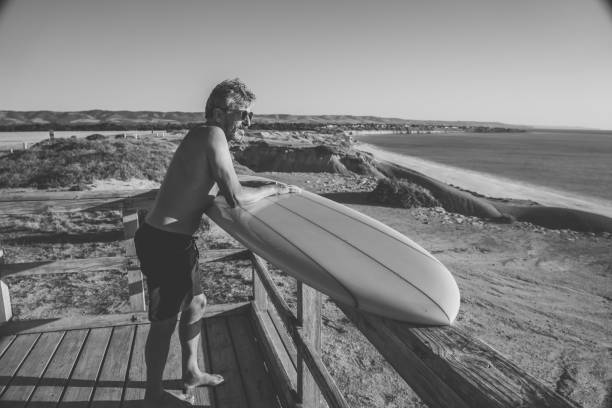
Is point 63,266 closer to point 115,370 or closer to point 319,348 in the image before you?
point 115,370

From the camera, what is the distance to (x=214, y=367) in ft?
9.04

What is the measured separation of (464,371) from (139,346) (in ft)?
8.93

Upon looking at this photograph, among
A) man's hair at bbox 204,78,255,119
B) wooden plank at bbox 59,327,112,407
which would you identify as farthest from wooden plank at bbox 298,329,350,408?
wooden plank at bbox 59,327,112,407

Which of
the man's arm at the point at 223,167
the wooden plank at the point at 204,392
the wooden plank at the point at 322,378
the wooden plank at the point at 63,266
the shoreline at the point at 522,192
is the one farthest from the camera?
the shoreline at the point at 522,192

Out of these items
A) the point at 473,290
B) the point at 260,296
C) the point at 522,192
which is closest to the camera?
the point at 260,296

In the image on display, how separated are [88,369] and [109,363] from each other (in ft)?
0.42

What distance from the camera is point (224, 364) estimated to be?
110 inches

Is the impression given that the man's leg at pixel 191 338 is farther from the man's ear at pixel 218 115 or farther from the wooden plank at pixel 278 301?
the man's ear at pixel 218 115

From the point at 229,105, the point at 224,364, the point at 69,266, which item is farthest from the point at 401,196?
the point at 229,105

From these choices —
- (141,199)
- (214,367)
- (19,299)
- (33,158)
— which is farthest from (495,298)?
(33,158)

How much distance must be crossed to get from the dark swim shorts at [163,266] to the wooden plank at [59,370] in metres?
1.03

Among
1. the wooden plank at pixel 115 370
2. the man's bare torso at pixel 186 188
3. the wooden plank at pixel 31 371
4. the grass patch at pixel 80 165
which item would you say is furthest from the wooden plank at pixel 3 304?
the grass patch at pixel 80 165

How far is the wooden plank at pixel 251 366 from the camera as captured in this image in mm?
2441

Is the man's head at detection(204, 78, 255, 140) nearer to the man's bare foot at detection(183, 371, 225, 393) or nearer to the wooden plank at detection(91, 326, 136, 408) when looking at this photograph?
the man's bare foot at detection(183, 371, 225, 393)
